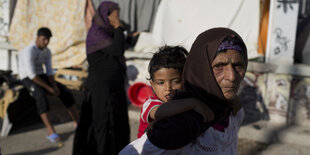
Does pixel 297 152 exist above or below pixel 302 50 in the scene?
below

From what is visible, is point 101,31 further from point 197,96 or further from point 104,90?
point 197,96

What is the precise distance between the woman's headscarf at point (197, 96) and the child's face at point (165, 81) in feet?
2.42

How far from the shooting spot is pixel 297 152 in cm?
402

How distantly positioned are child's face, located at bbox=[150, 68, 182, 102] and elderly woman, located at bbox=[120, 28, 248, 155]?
2.34ft

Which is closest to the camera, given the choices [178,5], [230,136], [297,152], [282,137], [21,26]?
[230,136]

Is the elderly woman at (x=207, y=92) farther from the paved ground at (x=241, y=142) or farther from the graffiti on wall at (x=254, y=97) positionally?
the graffiti on wall at (x=254, y=97)

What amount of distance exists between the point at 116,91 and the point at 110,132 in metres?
0.48

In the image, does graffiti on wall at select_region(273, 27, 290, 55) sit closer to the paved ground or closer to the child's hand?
the paved ground

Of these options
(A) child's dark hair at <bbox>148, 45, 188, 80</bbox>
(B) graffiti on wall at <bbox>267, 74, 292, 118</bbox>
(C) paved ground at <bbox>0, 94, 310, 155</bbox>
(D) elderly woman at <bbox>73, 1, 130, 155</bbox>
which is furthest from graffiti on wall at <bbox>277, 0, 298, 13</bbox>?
(A) child's dark hair at <bbox>148, 45, 188, 80</bbox>

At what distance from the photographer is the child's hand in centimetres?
101

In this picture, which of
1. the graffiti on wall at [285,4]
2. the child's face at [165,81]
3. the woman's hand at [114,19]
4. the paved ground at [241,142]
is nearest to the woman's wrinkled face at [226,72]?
the child's face at [165,81]

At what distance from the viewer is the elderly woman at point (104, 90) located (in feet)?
10.2

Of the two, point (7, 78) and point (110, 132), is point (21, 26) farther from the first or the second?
point (110, 132)

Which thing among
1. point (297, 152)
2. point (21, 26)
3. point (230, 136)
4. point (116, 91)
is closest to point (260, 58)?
point (297, 152)
